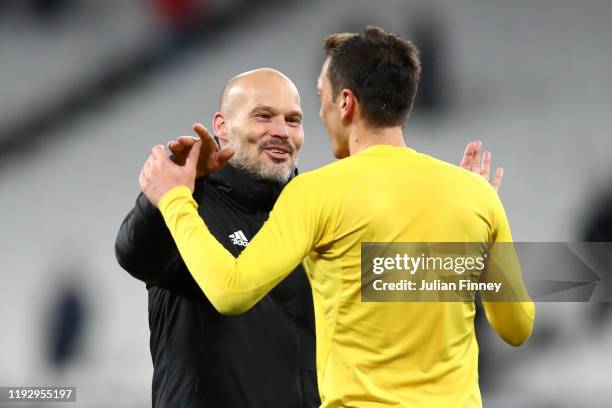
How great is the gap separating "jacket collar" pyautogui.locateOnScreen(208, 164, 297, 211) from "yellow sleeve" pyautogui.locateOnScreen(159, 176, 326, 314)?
2.27 ft

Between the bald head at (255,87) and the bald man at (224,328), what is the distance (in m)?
0.26

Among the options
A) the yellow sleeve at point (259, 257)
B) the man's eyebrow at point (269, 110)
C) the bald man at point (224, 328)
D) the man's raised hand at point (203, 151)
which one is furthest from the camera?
the man's eyebrow at point (269, 110)

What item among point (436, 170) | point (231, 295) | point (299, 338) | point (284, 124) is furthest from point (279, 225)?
point (284, 124)

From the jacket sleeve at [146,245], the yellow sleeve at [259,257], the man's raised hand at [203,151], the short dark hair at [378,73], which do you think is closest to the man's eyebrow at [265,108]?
the jacket sleeve at [146,245]

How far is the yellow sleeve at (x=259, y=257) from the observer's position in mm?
1156

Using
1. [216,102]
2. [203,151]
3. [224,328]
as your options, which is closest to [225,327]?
[224,328]

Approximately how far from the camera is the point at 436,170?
124 cm

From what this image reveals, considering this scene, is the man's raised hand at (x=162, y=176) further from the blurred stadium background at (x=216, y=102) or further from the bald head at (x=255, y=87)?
the blurred stadium background at (x=216, y=102)

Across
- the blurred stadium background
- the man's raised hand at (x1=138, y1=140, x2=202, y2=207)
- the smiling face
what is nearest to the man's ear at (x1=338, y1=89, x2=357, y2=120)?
the man's raised hand at (x1=138, y1=140, x2=202, y2=207)

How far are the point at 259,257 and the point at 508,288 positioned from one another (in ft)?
1.32

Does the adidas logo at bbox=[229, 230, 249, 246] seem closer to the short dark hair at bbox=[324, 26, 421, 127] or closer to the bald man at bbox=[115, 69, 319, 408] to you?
the bald man at bbox=[115, 69, 319, 408]

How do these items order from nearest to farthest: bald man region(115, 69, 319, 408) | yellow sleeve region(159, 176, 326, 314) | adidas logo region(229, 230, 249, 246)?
yellow sleeve region(159, 176, 326, 314) < bald man region(115, 69, 319, 408) < adidas logo region(229, 230, 249, 246)

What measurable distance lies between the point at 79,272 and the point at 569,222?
7.03ft

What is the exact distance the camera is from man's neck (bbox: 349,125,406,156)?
127 centimetres
